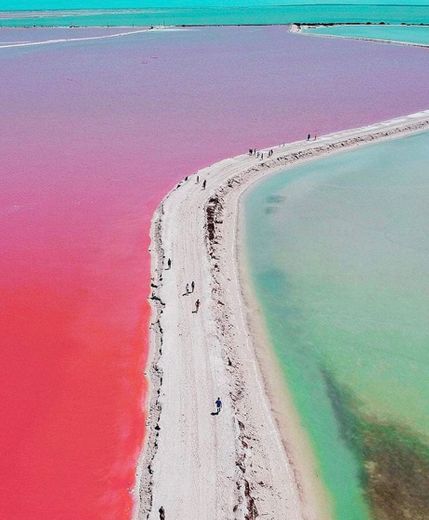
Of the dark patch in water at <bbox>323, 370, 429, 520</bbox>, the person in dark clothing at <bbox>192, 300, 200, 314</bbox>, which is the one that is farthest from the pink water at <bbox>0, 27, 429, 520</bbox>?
the dark patch in water at <bbox>323, 370, 429, 520</bbox>

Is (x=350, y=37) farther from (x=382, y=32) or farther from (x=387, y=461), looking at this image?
(x=387, y=461)

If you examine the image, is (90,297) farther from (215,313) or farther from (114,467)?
(114,467)

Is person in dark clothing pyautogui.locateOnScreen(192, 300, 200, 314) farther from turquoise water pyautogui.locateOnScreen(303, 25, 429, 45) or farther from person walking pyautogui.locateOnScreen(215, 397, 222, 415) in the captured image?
turquoise water pyautogui.locateOnScreen(303, 25, 429, 45)

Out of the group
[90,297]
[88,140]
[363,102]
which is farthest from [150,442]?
[363,102]

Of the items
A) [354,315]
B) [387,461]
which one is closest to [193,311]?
[354,315]

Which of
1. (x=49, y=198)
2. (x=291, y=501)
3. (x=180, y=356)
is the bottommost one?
(x=291, y=501)
